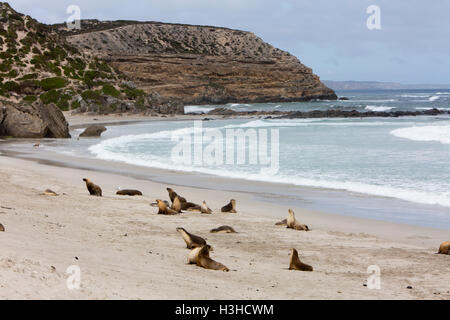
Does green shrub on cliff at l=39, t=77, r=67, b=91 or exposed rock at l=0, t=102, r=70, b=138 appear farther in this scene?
green shrub on cliff at l=39, t=77, r=67, b=91

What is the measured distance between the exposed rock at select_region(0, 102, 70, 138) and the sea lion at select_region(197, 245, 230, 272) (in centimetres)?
2408

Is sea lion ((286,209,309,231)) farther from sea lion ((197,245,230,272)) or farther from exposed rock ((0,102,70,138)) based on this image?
exposed rock ((0,102,70,138))

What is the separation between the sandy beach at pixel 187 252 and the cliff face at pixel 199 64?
229ft

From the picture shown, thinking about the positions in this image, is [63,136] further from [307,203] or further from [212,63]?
[212,63]

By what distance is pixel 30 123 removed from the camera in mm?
28516

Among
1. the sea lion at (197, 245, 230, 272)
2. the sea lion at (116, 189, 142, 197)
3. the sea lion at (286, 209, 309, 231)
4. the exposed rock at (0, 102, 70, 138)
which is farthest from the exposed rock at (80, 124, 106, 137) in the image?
the sea lion at (197, 245, 230, 272)

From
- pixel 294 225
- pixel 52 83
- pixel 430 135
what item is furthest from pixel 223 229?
pixel 52 83

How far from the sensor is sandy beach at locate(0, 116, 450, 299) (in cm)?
493

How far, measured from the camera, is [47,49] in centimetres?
6181

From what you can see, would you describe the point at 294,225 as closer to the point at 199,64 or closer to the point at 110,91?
the point at 110,91

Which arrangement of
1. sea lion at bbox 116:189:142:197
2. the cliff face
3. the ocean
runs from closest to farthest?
Result: the ocean
sea lion at bbox 116:189:142:197
the cliff face

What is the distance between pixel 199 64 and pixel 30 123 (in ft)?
257

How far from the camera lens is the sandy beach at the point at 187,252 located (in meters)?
4.93

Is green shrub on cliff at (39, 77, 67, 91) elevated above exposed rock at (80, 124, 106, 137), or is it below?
above
